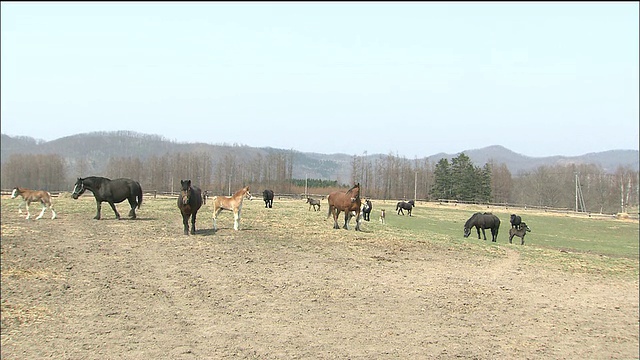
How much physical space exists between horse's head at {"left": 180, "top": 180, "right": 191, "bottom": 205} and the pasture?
66 cm

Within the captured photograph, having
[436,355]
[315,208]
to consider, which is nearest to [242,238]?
[436,355]

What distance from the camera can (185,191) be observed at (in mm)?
13875

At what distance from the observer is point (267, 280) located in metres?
13.4

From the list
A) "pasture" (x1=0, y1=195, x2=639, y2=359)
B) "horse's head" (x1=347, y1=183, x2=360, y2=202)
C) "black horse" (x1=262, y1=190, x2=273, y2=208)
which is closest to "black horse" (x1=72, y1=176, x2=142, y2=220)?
"pasture" (x1=0, y1=195, x2=639, y2=359)

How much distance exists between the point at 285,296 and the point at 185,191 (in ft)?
14.2

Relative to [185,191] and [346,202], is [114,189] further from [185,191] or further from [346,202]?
[346,202]

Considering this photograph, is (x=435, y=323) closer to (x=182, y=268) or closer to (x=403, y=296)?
(x=403, y=296)

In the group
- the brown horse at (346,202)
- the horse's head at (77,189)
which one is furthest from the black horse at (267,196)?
the horse's head at (77,189)

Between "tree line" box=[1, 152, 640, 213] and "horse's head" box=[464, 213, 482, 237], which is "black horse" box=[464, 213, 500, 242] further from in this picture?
"tree line" box=[1, 152, 640, 213]

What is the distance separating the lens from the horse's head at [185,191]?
1263 centimetres

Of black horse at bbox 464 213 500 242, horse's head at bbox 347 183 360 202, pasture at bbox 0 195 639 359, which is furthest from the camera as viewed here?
black horse at bbox 464 213 500 242

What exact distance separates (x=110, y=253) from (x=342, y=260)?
7488 mm

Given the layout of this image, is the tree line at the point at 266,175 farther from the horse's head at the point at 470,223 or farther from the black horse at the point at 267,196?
the horse's head at the point at 470,223

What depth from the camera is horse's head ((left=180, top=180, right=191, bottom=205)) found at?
12.6 m
